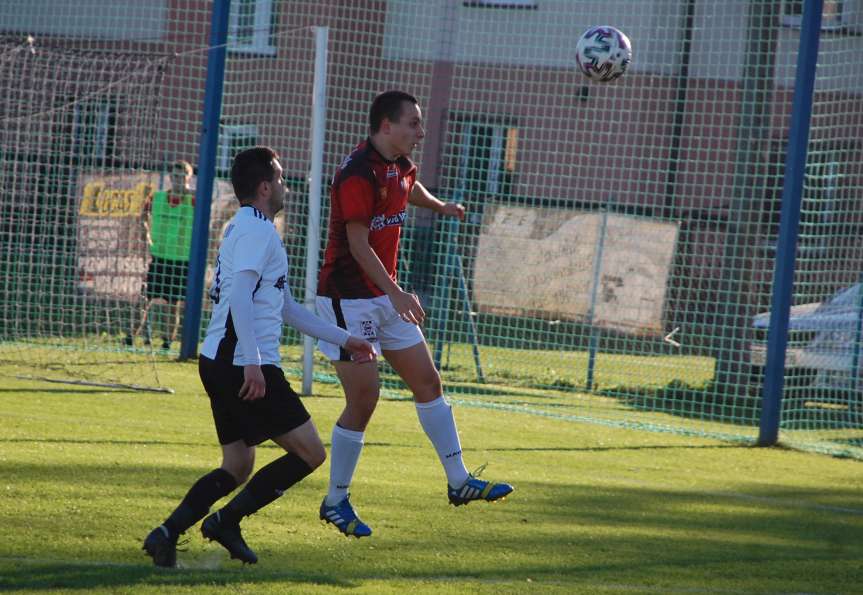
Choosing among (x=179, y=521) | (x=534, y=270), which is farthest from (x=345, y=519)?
(x=534, y=270)

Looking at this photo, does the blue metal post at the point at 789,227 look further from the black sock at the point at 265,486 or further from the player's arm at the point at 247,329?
the player's arm at the point at 247,329

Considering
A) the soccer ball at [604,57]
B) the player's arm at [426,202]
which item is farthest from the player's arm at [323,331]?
the soccer ball at [604,57]

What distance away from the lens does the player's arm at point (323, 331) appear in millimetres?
5215

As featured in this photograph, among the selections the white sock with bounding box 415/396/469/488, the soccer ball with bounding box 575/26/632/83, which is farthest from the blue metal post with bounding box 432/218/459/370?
the white sock with bounding box 415/396/469/488

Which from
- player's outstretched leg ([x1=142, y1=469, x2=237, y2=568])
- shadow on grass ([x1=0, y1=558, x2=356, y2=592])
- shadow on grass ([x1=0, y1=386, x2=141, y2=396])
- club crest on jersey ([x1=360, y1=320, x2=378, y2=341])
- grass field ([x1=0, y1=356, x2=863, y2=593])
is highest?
club crest on jersey ([x1=360, y1=320, x2=378, y2=341])

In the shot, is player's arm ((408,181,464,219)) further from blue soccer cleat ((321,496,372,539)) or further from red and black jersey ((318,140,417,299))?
blue soccer cleat ((321,496,372,539))

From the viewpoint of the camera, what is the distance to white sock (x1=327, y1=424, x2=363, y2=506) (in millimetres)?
5887

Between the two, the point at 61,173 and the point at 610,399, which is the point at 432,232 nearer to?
the point at 610,399

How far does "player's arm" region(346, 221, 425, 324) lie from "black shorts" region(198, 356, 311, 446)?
0.84m

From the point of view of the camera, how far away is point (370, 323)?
19.8ft

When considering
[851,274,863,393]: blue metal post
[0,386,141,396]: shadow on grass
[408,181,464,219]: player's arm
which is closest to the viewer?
[408,181,464,219]: player's arm

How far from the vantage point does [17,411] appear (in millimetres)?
9039

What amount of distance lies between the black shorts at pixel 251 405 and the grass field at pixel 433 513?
0.57 metres

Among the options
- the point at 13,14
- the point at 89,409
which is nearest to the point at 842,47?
the point at 89,409
